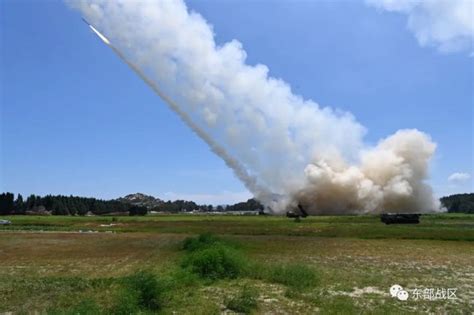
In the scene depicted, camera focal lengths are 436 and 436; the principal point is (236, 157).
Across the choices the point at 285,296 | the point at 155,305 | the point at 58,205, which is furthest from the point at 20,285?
the point at 58,205

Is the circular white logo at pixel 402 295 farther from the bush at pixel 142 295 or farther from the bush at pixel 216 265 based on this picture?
the bush at pixel 142 295

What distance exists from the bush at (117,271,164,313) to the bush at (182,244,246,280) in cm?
597

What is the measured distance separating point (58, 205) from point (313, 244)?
176m

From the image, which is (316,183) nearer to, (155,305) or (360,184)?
(360,184)

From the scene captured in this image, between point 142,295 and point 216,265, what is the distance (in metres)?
8.06

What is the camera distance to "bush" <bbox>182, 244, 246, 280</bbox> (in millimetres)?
26359

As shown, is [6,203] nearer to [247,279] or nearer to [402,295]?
[247,279]

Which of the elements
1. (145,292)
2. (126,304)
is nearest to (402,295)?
(145,292)

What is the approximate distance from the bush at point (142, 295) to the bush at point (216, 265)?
5.97 m

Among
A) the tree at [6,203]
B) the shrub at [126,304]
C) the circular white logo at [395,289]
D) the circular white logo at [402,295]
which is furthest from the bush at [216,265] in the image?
the tree at [6,203]

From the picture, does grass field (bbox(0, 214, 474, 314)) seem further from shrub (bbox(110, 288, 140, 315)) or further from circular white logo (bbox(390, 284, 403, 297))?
circular white logo (bbox(390, 284, 403, 297))

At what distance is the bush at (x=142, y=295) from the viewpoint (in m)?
18.4

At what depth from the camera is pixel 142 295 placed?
1947 cm

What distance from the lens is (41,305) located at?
19.8 m
